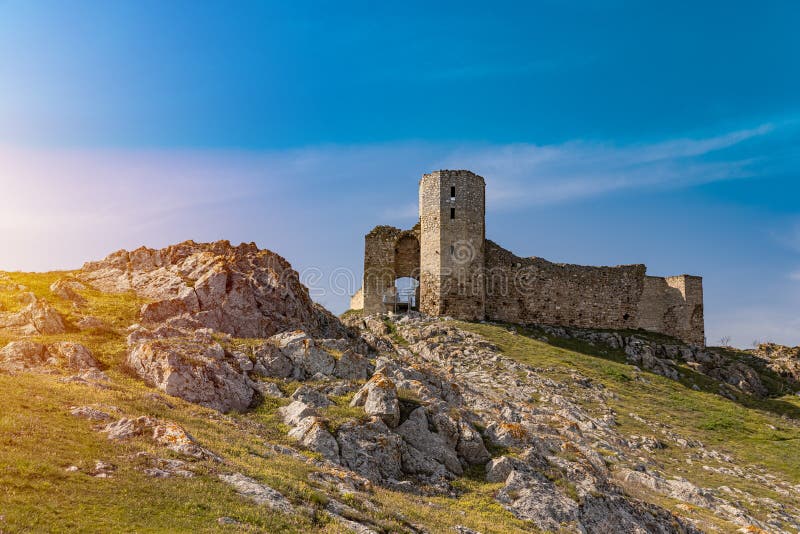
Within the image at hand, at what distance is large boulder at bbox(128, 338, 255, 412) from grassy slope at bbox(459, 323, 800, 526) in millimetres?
14897

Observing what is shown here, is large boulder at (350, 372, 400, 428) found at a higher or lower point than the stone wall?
lower

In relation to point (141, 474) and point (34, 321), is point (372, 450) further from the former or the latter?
point (34, 321)

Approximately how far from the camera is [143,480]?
11383 mm

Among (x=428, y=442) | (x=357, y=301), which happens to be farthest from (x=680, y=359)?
(x=428, y=442)

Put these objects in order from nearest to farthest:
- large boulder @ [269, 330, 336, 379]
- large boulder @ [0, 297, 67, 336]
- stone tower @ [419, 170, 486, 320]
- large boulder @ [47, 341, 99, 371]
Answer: large boulder @ [47, 341, 99, 371], large boulder @ [0, 297, 67, 336], large boulder @ [269, 330, 336, 379], stone tower @ [419, 170, 486, 320]

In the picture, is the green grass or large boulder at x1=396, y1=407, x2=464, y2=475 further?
large boulder at x1=396, y1=407, x2=464, y2=475

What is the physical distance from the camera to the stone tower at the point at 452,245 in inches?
1831

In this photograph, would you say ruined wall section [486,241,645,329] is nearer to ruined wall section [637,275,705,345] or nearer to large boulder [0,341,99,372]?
ruined wall section [637,275,705,345]

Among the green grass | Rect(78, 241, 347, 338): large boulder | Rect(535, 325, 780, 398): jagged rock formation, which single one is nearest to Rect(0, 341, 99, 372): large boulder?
the green grass

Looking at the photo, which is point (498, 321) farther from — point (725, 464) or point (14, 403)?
point (14, 403)

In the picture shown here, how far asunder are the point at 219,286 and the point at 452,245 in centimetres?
2387

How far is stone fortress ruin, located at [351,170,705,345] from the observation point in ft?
Result: 153

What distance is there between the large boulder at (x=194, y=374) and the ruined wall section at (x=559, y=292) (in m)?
33.5

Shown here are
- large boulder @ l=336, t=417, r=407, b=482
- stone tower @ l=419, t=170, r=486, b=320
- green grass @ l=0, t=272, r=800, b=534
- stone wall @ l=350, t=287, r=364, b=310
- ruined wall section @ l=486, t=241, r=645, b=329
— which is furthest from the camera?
stone wall @ l=350, t=287, r=364, b=310
